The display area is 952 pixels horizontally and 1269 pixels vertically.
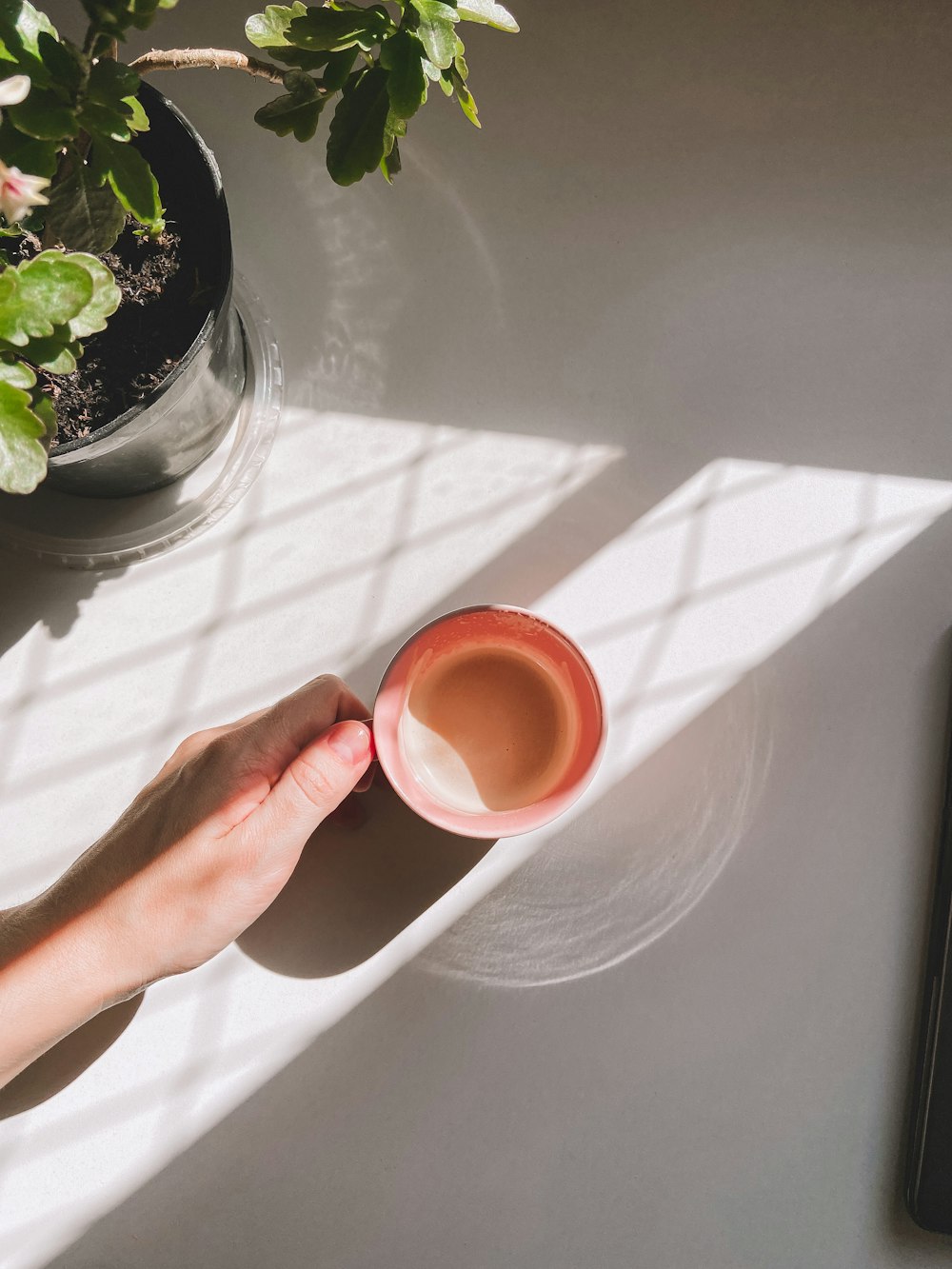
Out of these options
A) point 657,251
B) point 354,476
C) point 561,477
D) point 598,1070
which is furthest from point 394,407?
point 598,1070

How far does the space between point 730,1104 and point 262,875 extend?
516mm

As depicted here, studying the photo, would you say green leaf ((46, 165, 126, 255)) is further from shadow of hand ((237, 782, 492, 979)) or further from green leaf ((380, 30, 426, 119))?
shadow of hand ((237, 782, 492, 979))

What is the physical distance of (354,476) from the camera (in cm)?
97

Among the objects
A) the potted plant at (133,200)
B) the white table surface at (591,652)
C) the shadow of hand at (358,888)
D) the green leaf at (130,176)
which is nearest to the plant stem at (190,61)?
the potted plant at (133,200)

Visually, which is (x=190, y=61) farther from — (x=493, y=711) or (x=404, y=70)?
(x=493, y=711)

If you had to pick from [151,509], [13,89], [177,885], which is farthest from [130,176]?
[177,885]

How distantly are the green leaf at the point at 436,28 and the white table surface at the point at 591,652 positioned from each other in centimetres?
44

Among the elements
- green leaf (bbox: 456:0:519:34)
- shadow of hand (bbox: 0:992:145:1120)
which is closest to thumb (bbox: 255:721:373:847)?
shadow of hand (bbox: 0:992:145:1120)

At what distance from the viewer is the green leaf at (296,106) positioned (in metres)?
0.63

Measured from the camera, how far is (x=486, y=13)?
57 centimetres

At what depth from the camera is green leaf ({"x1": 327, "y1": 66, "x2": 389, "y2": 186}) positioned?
615 millimetres

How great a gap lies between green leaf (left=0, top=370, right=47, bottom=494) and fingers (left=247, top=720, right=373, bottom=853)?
0.32m

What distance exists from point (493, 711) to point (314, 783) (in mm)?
205

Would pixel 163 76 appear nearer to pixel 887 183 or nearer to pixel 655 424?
pixel 655 424
